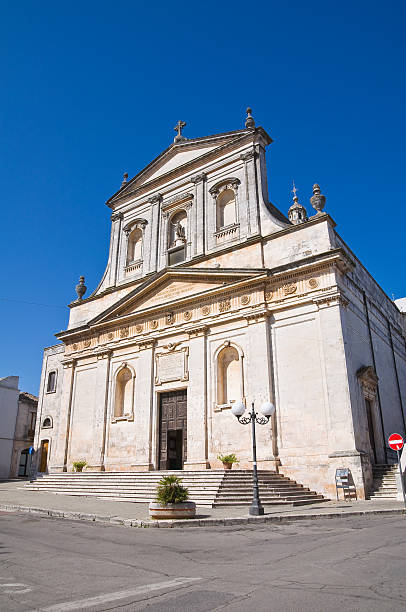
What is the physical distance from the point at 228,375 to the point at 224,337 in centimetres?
181

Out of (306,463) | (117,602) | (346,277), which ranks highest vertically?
(346,277)

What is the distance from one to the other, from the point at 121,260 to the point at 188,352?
9.15m

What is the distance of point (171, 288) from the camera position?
25.4 meters

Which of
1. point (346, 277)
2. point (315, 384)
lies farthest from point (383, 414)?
point (346, 277)

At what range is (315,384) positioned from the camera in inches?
754

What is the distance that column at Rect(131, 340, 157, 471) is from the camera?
23.3 metres

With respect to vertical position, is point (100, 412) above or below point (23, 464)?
above

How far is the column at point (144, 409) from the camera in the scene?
23328 millimetres

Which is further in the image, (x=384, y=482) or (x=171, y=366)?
(x=171, y=366)

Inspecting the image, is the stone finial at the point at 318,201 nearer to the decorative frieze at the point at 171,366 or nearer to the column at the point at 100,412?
the decorative frieze at the point at 171,366

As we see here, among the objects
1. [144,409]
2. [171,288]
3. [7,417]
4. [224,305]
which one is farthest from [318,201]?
[7,417]

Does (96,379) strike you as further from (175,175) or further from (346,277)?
(346,277)

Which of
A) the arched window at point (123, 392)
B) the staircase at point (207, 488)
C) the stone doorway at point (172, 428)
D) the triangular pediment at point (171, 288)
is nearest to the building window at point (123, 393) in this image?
the arched window at point (123, 392)

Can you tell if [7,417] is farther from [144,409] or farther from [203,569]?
[203,569]
